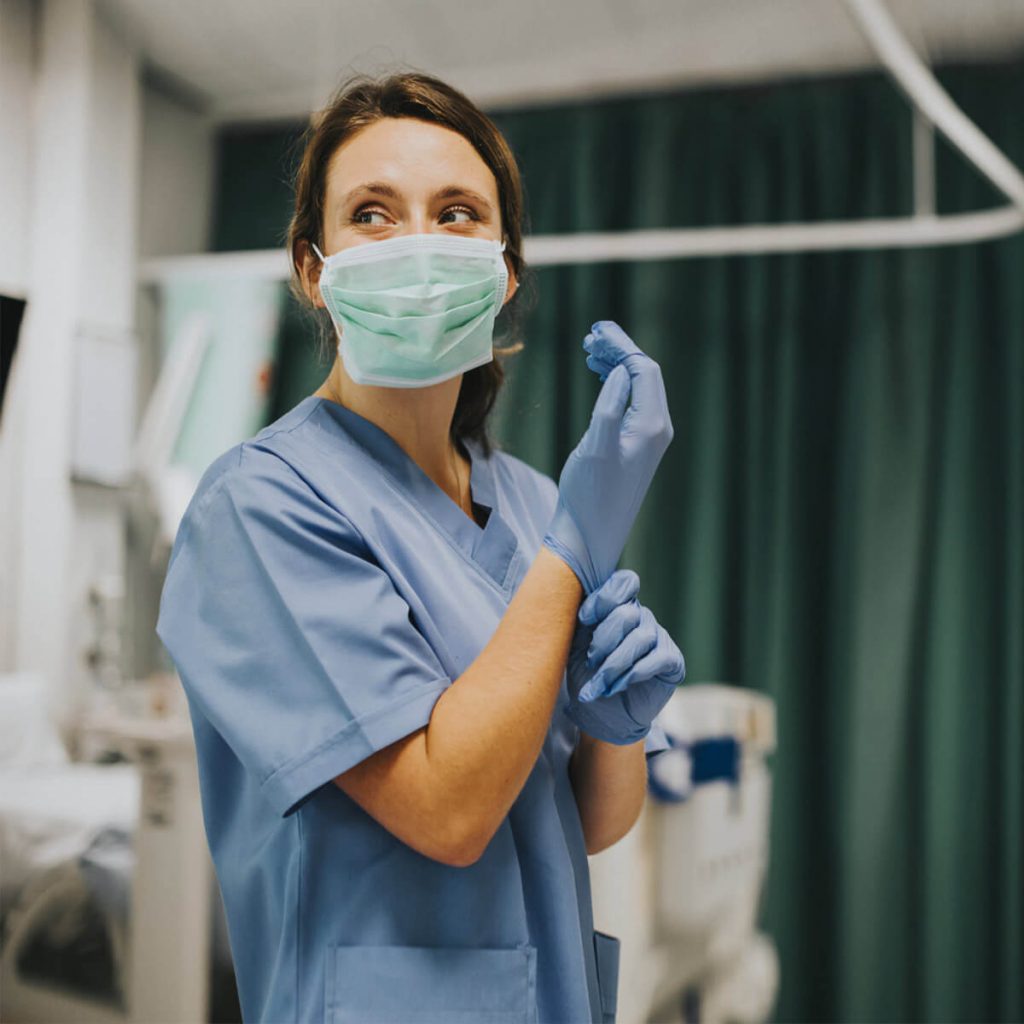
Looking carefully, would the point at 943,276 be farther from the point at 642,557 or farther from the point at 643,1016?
the point at 643,1016

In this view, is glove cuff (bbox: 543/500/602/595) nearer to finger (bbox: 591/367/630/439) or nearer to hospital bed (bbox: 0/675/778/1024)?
finger (bbox: 591/367/630/439)

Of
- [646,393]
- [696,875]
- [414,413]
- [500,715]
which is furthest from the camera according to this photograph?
[696,875]

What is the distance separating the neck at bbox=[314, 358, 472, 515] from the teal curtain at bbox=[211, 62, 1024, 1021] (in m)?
1.78

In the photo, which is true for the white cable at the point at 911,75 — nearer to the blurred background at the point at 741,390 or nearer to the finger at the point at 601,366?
the blurred background at the point at 741,390

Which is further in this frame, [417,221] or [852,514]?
[852,514]

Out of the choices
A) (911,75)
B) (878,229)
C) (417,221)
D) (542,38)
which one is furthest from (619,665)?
(542,38)

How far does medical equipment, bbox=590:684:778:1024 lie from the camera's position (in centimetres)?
170

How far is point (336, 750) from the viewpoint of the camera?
69 centimetres

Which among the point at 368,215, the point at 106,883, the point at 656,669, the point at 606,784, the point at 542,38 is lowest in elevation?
the point at 106,883

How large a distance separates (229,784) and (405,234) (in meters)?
0.44

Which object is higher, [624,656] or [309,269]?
[309,269]

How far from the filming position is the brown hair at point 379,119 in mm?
872

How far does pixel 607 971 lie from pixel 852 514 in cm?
206

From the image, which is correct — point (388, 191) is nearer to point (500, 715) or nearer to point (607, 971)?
point (500, 715)
